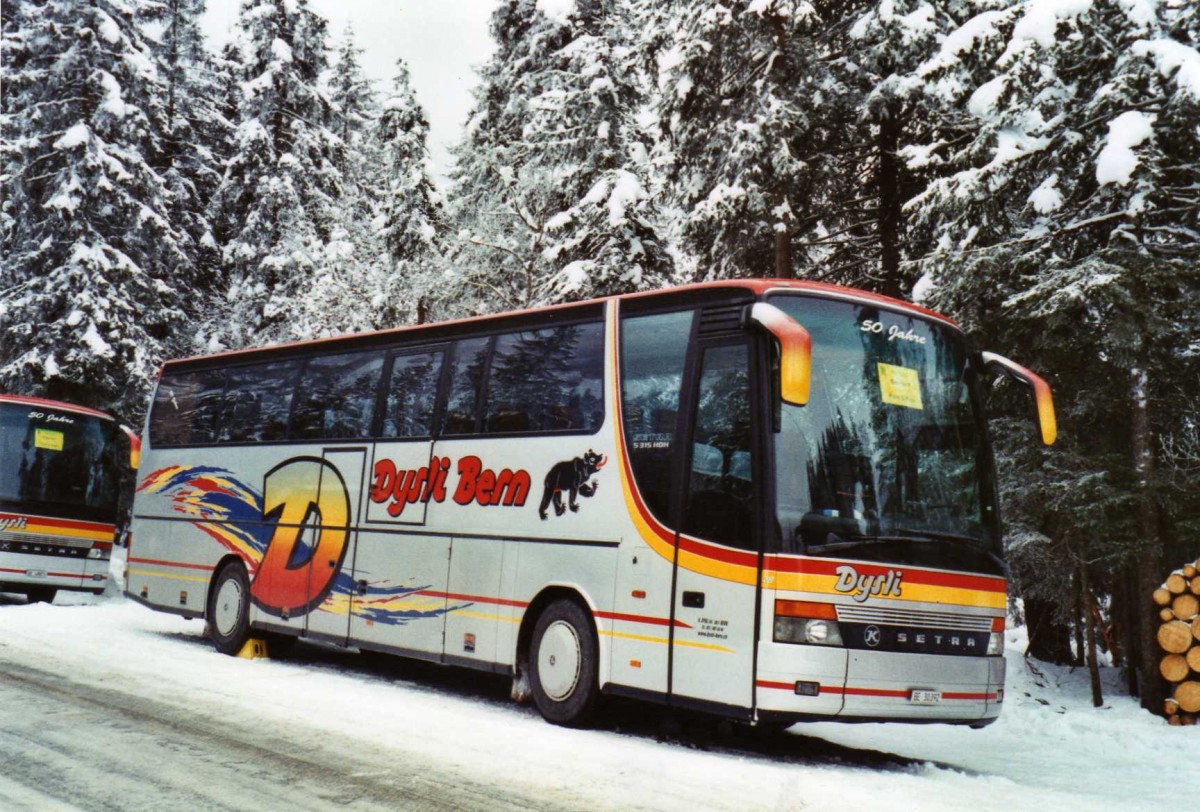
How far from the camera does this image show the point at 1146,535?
1265 centimetres

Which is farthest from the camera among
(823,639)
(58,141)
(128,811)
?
(58,141)

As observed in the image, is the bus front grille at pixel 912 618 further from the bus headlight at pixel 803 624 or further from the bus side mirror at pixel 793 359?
the bus side mirror at pixel 793 359

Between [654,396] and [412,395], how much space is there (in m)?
3.64

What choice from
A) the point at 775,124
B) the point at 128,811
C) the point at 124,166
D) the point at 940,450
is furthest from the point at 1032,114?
the point at 124,166

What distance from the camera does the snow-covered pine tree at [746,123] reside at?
17703mm

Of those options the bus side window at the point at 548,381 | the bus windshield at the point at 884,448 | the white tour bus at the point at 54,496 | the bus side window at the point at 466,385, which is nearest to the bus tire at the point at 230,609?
the white tour bus at the point at 54,496

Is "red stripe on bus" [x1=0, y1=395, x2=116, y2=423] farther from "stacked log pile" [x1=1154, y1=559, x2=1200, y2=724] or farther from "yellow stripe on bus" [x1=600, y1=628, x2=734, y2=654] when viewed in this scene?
"stacked log pile" [x1=1154, y1=559, x2=1200, y2=724]

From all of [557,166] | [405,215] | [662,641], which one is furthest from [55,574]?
[405,215]

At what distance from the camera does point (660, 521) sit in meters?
9.08

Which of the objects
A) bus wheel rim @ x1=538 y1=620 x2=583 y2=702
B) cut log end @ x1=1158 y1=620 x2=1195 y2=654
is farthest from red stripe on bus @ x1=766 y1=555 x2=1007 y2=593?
cut log end @ x1=1158 y1=620 x2=1195 y2=654

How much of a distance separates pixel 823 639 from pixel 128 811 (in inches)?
180

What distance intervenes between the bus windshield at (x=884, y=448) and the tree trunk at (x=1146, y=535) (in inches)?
169

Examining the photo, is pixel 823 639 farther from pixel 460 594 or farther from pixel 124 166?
pixel 124 166

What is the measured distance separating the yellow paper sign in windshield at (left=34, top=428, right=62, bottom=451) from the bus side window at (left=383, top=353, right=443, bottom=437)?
31.7 feet
